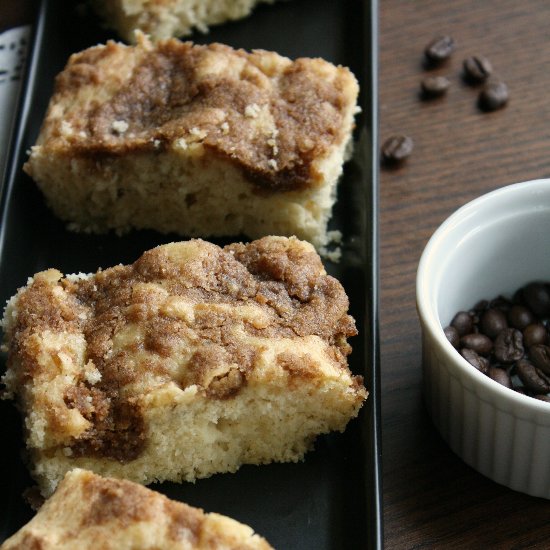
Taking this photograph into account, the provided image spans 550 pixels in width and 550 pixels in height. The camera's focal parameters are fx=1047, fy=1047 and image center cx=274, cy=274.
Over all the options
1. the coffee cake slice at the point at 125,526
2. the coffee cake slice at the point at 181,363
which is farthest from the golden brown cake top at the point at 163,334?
the coffee cake slice at the point at 125,526

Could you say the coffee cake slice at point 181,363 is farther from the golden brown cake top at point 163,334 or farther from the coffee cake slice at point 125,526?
the coffee cake slice at point 125,526

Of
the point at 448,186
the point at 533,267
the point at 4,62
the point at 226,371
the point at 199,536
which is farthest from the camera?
the point at 4,62

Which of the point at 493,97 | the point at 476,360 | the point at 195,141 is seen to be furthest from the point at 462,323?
the point at 493,97

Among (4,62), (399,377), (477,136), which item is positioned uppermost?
(4,62)

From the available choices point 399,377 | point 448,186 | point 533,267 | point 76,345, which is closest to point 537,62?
point 448,186

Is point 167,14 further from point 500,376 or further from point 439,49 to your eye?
point 500,376

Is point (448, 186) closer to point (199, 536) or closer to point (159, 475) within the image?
point (159, 475)
